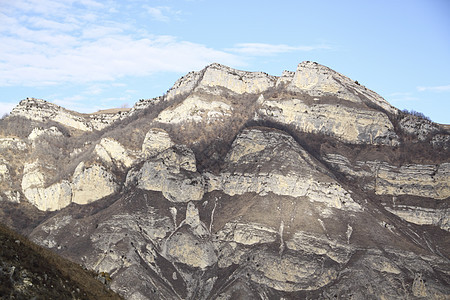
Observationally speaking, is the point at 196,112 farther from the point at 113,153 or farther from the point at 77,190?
the point at 77,190

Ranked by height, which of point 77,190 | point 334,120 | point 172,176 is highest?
point 334,120

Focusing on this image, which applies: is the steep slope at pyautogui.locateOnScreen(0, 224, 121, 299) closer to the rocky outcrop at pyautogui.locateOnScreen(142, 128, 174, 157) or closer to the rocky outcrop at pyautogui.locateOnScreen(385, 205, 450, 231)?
the rocky outcrop at pyautogui.locateOnScreen(385, 205, 450, 231)

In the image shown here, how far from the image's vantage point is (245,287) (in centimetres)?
13025

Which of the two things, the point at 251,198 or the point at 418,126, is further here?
the point at 418,126

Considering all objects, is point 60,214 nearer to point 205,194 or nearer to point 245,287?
point 205,194

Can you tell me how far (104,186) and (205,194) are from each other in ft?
90.6

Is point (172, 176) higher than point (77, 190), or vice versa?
point (172, 176)

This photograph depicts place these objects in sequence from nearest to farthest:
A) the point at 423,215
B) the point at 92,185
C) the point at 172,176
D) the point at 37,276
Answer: the point at 37,276, the point at 423,215, the point at 172,176, the point at 92,185

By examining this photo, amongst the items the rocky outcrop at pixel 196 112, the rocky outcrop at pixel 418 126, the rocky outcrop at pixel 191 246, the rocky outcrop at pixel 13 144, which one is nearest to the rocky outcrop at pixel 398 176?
the rocky outcrop at pixel 418 126

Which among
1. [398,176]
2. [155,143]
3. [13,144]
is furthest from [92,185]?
[398,176]

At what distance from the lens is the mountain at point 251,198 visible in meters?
134

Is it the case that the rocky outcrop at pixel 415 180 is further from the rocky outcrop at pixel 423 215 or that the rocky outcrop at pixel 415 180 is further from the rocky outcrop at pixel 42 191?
the rocky outcrop at pixel 42 191

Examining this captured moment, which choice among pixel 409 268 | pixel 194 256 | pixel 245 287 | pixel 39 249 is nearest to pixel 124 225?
pixel 194 256

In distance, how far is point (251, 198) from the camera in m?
157
